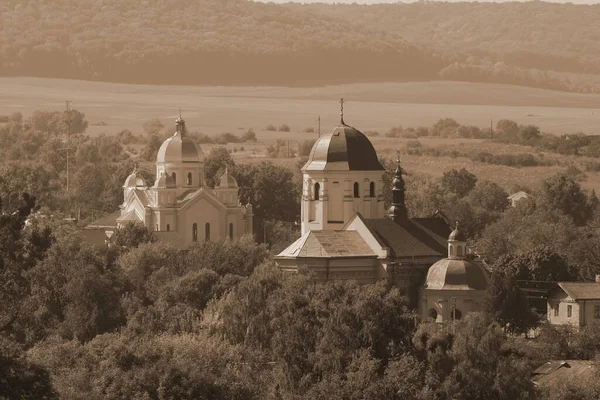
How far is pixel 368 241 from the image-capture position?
91.7 meters

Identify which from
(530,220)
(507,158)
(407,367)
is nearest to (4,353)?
(407,367)

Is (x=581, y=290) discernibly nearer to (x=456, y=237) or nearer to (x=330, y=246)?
(x=456, y=237)

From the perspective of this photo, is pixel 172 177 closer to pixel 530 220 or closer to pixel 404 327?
pixel 530 220

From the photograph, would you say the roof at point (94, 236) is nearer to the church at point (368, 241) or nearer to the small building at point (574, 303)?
the church at point (368, 241)

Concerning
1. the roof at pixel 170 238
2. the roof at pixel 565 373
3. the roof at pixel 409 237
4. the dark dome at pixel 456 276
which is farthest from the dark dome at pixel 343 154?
the roof at pixel 170 238

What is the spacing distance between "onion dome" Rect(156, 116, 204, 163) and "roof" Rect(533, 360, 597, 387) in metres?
45.3

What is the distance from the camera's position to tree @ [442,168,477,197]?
152488 mm

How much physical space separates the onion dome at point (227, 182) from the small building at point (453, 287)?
1419 inches

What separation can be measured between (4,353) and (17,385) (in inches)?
58.4

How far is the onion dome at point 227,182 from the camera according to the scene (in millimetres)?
125062

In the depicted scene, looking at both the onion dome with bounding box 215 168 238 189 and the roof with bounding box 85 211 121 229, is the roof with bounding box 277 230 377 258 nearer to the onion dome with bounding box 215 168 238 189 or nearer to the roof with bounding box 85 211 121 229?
the roof with bounding box 85 211 121 229

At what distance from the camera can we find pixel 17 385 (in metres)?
61.3

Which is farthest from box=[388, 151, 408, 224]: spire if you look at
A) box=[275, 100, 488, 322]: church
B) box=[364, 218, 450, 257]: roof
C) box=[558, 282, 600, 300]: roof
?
box=[558, 282, 600, 300]: roof

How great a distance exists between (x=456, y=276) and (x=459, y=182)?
64749 millimetres
